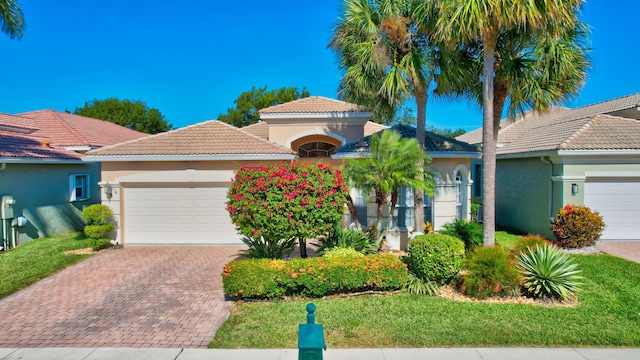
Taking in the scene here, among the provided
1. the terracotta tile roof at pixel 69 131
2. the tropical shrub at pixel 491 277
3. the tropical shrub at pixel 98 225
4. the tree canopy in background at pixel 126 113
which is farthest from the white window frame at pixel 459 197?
the tree canopy in background at pixel 126 113

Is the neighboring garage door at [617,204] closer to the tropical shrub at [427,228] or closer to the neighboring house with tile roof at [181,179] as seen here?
the neighboring house with tile roof at [181,179]

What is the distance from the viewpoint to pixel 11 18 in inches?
551

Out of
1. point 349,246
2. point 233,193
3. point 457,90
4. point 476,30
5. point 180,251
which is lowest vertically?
point 180,251

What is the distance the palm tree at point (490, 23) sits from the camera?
28.6 feet

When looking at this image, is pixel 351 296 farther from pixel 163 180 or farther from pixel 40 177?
pixel 40 177

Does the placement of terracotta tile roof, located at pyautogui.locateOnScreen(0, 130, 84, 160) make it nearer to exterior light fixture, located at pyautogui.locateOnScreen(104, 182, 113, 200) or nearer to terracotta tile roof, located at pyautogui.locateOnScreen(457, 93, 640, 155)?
exterior light fixture, located at pyautogui.locateOnScreen(104, 182, 113, 200)

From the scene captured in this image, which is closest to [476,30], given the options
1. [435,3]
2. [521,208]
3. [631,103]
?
[435,3]

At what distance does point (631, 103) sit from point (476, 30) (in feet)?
43.6

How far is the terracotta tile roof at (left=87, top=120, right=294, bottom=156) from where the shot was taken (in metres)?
13.0

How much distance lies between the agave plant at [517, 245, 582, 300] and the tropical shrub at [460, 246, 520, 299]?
0.92ft

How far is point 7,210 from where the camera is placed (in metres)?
12.9

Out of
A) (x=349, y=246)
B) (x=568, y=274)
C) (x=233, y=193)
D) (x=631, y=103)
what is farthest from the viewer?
(x=631, y=103)

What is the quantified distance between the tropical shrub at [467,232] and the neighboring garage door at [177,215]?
723 centimetres

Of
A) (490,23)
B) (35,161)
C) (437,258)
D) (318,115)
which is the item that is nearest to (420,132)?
(490,23)
